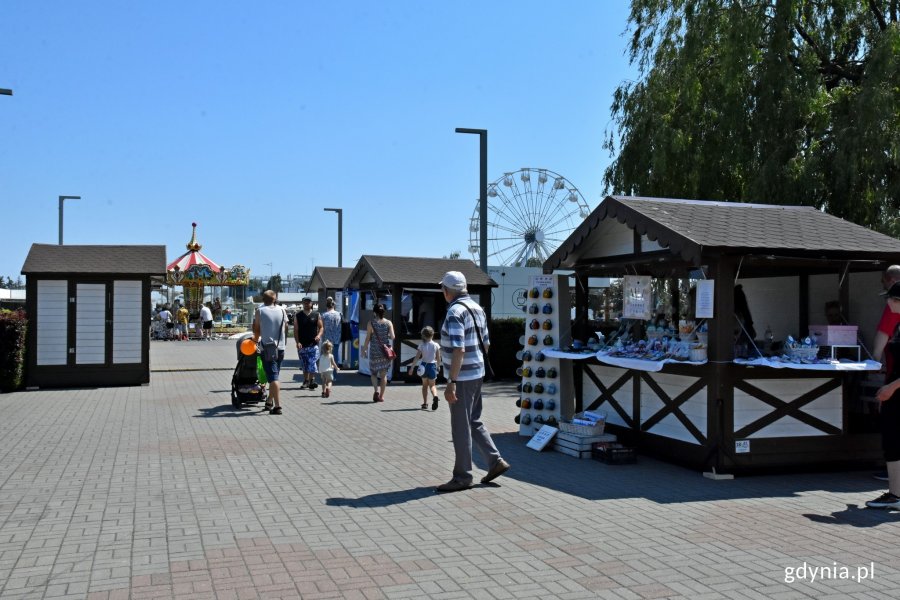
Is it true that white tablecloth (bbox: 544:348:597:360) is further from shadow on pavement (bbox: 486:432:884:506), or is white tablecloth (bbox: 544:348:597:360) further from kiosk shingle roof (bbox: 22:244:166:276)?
kiosk shingle roof (bbox: 22:244:166:276)

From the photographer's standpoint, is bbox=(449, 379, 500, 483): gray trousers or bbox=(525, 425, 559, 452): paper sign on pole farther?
bbox=(525, 425, 559, 452): paper sign on pole

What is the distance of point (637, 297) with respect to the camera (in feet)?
34.0

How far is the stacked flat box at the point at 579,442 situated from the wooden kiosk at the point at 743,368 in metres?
0.51

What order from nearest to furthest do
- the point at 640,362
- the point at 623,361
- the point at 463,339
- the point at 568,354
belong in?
the point at 463,339, the point at 640,362, the point at 623,361, the point at 568,354

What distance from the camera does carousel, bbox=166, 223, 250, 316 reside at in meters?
41.1

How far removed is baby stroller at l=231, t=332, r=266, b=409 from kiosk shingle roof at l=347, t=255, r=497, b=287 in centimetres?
508

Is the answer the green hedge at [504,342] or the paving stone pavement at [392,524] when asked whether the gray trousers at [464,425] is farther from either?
the green hedge at [504,342]

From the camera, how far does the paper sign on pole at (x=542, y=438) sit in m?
9.69

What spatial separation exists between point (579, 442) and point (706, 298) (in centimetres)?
222

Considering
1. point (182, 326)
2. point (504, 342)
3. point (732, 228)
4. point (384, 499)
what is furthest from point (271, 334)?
point (182, 326)

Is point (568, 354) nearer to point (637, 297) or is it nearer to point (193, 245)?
point (637, 297)

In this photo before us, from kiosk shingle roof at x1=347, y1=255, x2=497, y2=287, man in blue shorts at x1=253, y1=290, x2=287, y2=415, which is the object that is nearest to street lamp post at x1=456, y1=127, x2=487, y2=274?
kiosk shingle roof at x1=347, y1=255, x2=497, y2=287

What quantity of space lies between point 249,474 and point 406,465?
1.64m

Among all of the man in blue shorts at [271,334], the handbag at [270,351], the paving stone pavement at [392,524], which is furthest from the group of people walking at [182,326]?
the paving stone pavement at [392,524]
